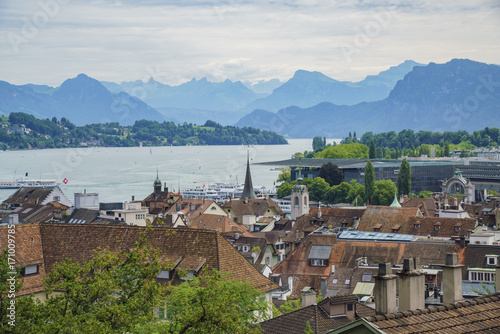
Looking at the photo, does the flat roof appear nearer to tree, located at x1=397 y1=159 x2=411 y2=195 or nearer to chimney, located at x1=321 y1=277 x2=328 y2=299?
chimney, located at x1=321 y1=277 x2=328 y2=299

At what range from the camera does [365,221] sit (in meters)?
54.0

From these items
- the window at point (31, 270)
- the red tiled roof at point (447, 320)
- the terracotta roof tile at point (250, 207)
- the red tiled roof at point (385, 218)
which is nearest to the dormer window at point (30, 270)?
the window at point (31, 270)

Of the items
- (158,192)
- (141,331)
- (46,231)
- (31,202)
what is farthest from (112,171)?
(141,331)

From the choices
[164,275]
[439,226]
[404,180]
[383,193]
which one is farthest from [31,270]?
[404,180]

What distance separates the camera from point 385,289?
8.37m

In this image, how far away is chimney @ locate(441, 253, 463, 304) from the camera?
9312 millimetres

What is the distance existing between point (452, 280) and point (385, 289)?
4.46 feet

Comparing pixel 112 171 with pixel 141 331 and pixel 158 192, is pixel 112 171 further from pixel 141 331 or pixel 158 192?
pixel 141 331

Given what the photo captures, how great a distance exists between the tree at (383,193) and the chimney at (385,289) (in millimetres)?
90664

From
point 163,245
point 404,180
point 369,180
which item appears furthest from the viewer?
point 369,180

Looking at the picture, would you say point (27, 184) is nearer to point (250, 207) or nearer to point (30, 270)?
point (250, 207)

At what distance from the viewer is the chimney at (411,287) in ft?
28.8

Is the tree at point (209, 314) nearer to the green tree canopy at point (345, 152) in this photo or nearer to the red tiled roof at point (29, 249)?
the red tiled roof at point (29, 249)

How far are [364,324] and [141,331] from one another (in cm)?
688
